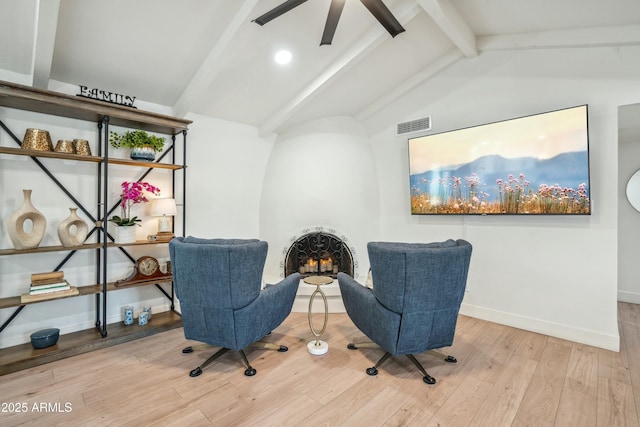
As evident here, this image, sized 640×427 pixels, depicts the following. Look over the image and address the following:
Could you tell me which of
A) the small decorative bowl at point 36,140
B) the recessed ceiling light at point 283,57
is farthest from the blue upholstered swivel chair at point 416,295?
the small decorative bowl at point 36,140

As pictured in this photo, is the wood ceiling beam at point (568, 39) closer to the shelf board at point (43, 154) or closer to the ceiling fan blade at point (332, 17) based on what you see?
the ceiling fan blade at point (332, 17)

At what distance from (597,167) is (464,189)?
117 centimetres

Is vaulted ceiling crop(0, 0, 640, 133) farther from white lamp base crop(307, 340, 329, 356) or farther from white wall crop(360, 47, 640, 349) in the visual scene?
white lamp base crop(307, 340, 329, 356)

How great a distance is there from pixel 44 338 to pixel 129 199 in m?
1.41

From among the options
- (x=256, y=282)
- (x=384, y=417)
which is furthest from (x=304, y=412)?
(x=256, y=282)

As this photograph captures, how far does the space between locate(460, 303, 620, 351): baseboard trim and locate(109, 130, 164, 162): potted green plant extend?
160 inches

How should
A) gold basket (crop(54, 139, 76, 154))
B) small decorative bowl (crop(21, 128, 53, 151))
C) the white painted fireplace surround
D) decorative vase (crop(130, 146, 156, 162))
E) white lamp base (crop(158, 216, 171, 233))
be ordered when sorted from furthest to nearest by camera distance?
1. the white painted fireplace surround
2. white lamp base (crop(158, 216, 171, 233))
3. decorative vase (crop(130, 146, 156, 162))
4. gold basket (crop(54, 139, 76, 154))
5. small decorative bowl (crop(21, 128, 53, 151))

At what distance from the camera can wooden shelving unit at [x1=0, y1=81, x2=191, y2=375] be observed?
94.3 inches

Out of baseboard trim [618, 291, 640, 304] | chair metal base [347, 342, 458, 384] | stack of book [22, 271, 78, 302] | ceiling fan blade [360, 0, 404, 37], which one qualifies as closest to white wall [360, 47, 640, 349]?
chair metal base [347, 342, 458, 384]

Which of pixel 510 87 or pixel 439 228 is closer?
pixel 510 87

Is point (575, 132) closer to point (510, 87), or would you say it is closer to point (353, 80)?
point (510, 87)

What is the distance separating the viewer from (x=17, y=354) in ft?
7.98

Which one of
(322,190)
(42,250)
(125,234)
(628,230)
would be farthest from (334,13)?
(628,230)

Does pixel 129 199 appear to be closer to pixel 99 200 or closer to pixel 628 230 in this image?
pixel 99 200
